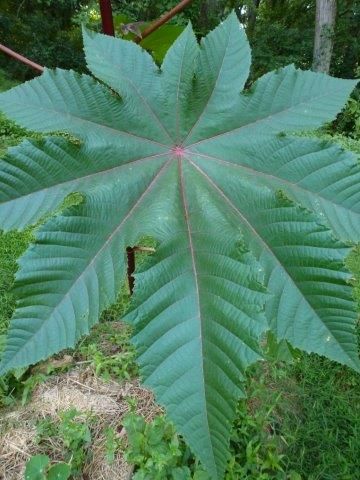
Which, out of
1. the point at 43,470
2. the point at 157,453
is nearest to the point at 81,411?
the point at 43,470

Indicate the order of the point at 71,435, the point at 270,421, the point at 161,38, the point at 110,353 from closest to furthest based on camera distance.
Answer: the point at 161,38
the point at 71,435
the point at 270,421
the point at 110,353

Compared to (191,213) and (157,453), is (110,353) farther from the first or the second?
(191,213)

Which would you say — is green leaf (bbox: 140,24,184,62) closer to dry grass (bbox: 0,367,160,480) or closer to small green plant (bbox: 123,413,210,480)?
small green plant (bbox: 123,413,210,480)

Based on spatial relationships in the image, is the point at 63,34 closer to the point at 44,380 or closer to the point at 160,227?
the point at 44,380

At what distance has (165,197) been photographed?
70 centimetres

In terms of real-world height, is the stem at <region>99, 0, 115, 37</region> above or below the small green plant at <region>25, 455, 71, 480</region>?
above

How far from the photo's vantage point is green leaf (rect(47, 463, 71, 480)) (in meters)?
1.63

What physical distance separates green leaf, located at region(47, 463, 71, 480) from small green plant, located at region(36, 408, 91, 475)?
104mm

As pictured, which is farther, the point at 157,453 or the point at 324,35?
the point at 324,35

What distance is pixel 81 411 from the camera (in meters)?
2.02

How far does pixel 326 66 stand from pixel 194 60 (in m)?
7.81

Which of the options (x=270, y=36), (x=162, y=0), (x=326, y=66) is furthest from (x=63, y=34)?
(x=326, y=66)

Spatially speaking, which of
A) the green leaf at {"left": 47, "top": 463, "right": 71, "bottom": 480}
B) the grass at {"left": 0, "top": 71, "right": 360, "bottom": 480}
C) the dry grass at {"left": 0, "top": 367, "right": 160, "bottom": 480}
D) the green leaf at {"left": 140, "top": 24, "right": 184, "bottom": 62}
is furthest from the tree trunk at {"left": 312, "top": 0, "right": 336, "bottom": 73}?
the green leaf at {"left": 47, "top": 463, "right": 71, "bottom": 480}

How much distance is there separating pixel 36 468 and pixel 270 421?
974mm
